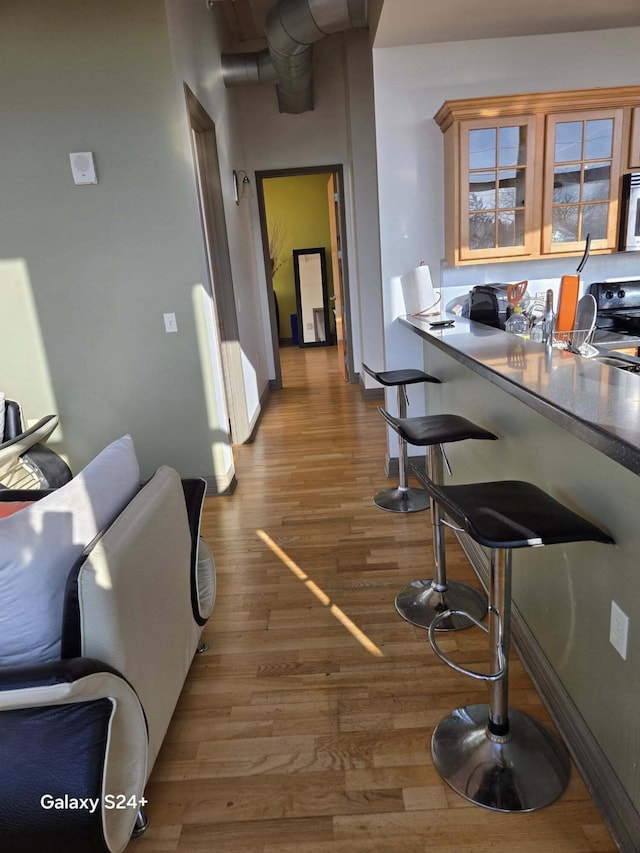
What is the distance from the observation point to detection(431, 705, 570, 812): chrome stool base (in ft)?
4.77

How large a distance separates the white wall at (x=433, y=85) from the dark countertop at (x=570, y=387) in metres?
1.43

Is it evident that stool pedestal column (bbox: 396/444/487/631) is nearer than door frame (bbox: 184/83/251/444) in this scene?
Yes

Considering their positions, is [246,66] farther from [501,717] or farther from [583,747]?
[583,747]

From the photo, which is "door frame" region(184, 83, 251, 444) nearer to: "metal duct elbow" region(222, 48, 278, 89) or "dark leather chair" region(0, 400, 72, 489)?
"metal duct elbow" region(222, 48, 278, 89)

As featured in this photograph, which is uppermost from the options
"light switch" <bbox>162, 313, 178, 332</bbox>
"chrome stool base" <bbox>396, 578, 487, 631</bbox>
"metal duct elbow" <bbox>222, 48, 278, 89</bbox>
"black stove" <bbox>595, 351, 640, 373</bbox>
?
"metal duct elbow" <bbox>222, 48, 278, 89</bbox>

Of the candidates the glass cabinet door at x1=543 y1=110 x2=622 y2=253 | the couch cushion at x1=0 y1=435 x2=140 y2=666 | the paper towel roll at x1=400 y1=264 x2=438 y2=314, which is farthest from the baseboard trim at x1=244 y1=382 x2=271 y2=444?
the couch cushion at x1=0 y1=435 x2=140 y2=666

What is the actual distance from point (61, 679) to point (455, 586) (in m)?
1.66

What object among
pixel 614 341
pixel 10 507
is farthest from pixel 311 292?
pixel 10 507

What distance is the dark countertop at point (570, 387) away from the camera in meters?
1.04

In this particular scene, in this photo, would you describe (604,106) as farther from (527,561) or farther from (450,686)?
(450,686)

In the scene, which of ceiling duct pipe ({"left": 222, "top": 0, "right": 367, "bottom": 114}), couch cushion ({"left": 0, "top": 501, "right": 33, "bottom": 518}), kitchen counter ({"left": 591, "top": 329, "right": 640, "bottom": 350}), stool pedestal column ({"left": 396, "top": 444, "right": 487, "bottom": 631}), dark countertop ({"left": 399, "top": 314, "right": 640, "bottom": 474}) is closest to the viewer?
dark countertop ({"left": 399, "top": 314, "right": 640, "bottom": 474})

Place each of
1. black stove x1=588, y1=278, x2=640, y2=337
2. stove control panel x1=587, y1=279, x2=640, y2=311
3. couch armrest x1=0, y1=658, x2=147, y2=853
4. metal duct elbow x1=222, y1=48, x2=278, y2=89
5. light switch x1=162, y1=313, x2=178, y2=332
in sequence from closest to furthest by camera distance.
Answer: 1. couch armrest x1=0, y1=658, x2=147, y2=853
2. black stove x1=588, y1=278, x2=640, y2=337
3. stove control panel x1=587, y1=279, x2=640, y2=311
4. light switch x1=162, y1=313, x2=178, y2=332
5. metal duct elbow x1=222, y1=48, x2=278, y2=89

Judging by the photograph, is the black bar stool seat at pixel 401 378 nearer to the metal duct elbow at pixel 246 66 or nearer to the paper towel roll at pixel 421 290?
the paper towel roll at pixel 421 290

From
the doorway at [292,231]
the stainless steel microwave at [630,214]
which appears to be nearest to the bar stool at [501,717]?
the stainless steel microwave at [630,214]
